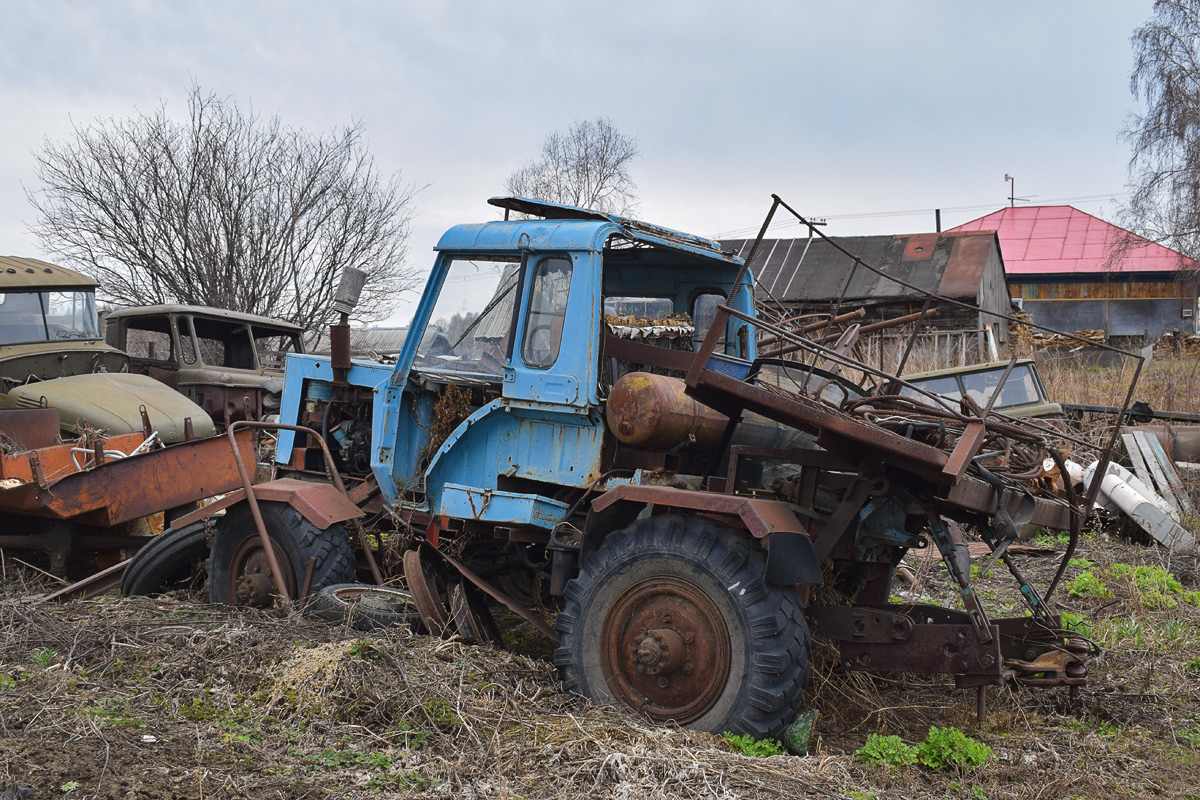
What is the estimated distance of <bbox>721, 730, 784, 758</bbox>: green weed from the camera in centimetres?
368

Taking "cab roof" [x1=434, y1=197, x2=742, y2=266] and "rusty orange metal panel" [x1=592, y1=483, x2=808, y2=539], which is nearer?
"rusty orange metal panel" [x1=592, y1=483, x2=808, y2=539]

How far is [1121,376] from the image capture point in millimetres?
15828

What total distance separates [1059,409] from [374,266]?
14.8 m

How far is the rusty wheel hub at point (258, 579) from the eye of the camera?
17.2 feet

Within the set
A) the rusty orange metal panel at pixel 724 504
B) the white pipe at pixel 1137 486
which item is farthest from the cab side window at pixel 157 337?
the white pipe at pixel 1137 486

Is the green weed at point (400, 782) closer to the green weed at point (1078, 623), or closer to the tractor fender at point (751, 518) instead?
the tractor fender at point (751, 518)

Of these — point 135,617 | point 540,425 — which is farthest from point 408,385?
point 135,617

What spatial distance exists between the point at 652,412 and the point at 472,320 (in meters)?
1.57

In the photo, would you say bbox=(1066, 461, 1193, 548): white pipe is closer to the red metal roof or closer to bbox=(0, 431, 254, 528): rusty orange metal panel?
bbox=(0, 431, 254, 528): rusty orange metal panel

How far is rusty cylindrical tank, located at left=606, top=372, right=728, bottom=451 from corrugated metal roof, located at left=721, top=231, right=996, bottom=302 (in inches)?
791

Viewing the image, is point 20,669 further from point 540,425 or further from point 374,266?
point 374,266

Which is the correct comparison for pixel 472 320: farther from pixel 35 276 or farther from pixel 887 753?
pixel 35 276

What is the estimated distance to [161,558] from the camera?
5840 millimetres

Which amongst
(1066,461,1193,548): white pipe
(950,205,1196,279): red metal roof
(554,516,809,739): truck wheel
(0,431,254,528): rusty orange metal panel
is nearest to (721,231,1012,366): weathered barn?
(1066,461,1193,548): white pipe
